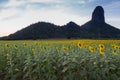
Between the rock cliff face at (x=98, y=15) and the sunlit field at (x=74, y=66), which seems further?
the rock cliff face at (x=98, y=15)

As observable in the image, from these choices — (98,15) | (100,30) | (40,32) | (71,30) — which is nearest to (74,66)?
(40,32)

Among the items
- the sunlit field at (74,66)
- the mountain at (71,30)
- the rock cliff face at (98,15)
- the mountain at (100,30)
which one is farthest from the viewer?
the rock cliff face at (98,15)

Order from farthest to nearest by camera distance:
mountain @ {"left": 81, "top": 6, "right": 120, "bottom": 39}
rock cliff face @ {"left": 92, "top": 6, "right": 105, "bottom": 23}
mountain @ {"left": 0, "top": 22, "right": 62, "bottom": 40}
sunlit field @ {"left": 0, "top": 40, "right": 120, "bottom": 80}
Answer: rock cliff face @ {"left": 92, "top": 6, "right": 105, "bottom": 23} < mountain @ {"left": 81, "top": 6, "right": 120, "bottom": 39} < mountain @ {"left": 0, "top": 22, "right": 62, "bottom": 40} < sunlit field @ {"left": 0, "top": 40, "right": 120, "bottom": 80}

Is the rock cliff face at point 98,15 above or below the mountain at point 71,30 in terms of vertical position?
above

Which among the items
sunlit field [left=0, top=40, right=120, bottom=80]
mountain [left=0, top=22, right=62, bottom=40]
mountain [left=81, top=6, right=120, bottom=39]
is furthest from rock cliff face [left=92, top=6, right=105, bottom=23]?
sunlit field [left=0, top=40, right=120, bottom=80]

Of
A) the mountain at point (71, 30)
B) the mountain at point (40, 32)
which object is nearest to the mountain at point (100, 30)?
the mountain at point (71, 30)

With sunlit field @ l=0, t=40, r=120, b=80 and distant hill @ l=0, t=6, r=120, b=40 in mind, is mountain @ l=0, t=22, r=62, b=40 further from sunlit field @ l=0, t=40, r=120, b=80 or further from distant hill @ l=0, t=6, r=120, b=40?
sunlit field @ l=0, t=40, r=120, b=80

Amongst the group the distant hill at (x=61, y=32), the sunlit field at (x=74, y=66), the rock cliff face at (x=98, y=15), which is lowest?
the sunlit field at (x=74, y=66)

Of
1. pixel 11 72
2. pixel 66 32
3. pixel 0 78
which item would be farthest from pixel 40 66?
pixel 66 32

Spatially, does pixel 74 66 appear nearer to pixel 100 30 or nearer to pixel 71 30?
pixel 71 30

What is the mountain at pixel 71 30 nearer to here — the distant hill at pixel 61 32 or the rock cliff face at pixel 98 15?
the distant hill at pixel 61 32

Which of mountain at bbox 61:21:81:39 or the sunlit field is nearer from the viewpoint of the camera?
the sunlit field

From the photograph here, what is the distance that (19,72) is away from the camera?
1080 centimetres

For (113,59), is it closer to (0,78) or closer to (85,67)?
(85,67)
